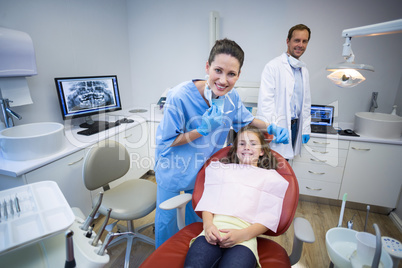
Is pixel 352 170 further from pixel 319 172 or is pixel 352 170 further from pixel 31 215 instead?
pixel 31 215

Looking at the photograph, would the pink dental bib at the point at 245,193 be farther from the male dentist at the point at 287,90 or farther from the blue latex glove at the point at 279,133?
the male dentist at the point at 287,90

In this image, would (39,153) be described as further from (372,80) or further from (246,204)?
(372,80)

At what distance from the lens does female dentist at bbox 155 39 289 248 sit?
44.1 inches

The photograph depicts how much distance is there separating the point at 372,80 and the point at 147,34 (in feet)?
8.65

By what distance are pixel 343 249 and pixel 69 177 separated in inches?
67.4

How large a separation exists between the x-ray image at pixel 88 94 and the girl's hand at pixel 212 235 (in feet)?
5.35

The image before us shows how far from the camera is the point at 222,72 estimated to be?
1109 millimetres

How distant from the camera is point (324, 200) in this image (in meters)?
2.45

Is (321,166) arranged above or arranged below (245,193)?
below

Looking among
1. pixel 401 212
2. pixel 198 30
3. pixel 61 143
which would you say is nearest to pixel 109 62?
pixel 198 30

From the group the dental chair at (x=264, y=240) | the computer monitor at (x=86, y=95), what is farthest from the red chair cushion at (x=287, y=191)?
the computer monitor at (x=86, y=95)

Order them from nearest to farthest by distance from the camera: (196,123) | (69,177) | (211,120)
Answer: (211,120), (196,123), (69,177)

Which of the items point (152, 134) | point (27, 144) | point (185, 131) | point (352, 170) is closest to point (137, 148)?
point (152, 134)

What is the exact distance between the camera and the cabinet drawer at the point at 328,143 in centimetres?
213
